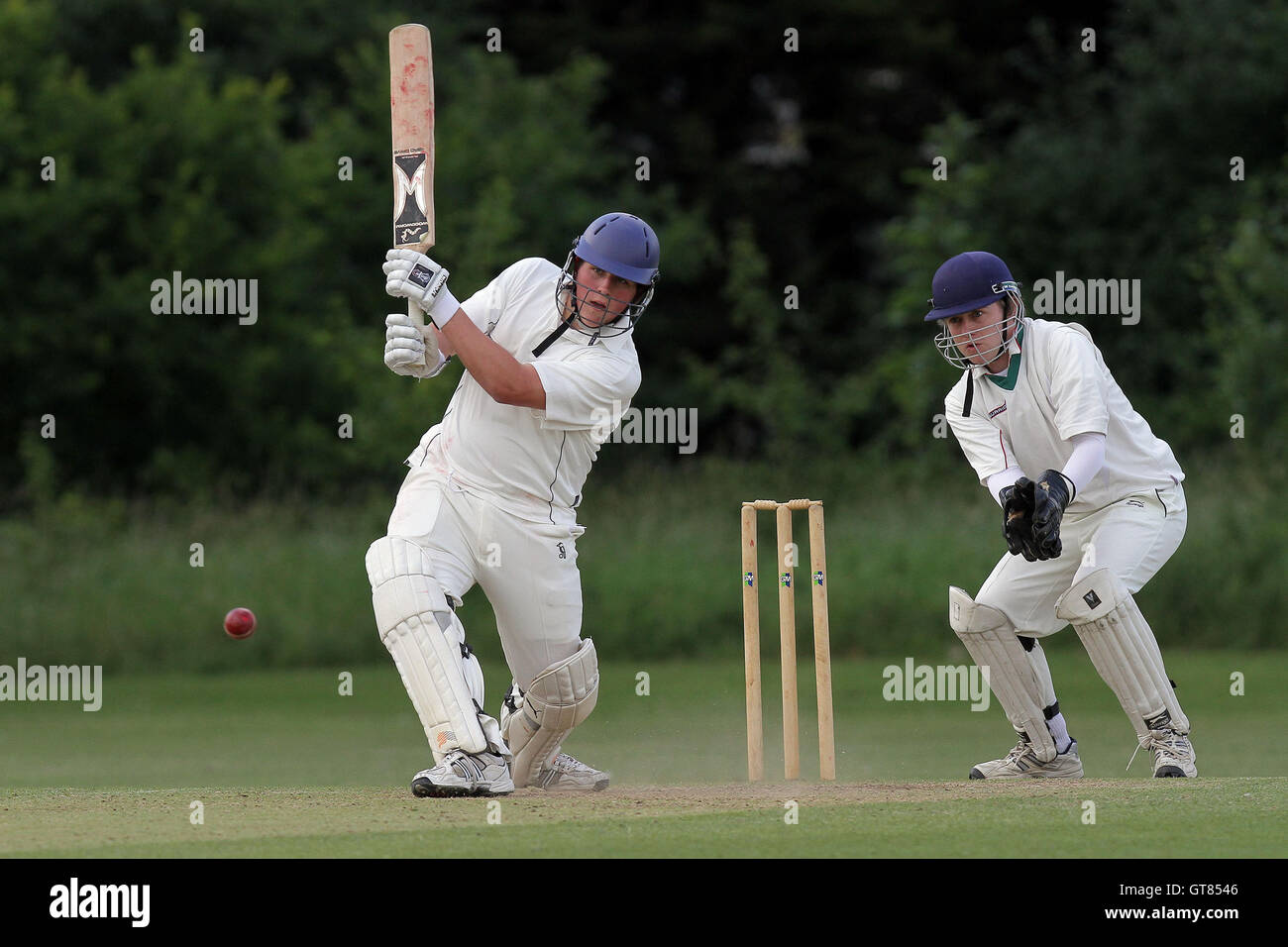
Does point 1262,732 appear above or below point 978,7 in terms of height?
below

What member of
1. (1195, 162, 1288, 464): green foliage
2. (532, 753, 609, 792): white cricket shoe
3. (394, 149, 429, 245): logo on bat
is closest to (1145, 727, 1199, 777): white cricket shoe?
(532, 753, 609, 792): white cricket shoe

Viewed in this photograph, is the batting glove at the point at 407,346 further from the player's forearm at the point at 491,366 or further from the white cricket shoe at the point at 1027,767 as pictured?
the white cricket shoe at the point at 1027,767

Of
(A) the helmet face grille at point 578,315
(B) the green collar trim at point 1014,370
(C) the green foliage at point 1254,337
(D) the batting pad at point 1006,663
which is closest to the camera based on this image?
(A) the helmet face grille at point 578,315

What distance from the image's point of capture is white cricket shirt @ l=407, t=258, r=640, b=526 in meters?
5.18

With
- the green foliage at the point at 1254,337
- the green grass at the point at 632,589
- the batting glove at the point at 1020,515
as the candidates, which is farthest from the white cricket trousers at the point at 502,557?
the green foliage at the point at 1254,337

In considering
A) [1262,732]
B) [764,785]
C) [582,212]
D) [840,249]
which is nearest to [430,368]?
[764,785]

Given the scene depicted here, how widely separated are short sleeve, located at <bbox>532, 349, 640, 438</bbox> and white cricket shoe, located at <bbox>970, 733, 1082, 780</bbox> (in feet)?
5.15

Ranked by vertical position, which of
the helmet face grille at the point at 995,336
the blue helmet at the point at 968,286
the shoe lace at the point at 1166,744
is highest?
the blue helmet at the point at 968,286

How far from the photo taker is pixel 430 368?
5.25 metres

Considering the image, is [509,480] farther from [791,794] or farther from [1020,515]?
[1020,515]

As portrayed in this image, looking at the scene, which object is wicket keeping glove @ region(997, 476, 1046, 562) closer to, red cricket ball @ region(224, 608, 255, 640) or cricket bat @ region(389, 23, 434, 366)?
cricket bat @ region(389, 23, 434, 366)

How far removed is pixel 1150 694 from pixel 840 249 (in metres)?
17.2

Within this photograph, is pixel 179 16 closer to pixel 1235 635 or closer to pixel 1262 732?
pixel 1235 635

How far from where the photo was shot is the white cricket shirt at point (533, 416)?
518 centimetres
